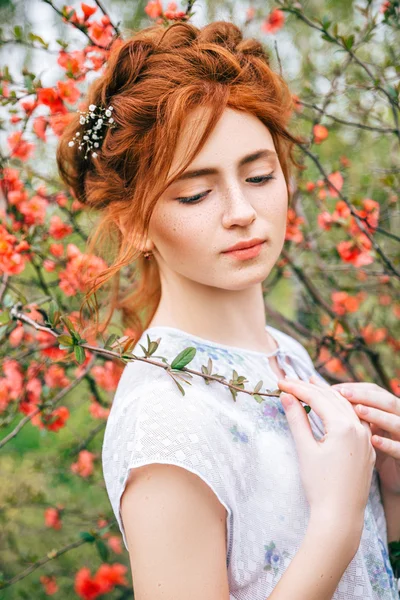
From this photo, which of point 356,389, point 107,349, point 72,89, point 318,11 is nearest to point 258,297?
point 356,389

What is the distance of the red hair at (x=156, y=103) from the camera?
1.12 meters

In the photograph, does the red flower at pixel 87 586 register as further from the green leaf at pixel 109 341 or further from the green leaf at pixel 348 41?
the green leaf at pixel 348 41

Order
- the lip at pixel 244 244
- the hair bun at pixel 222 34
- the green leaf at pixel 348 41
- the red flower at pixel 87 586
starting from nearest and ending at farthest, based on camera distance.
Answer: the lip at pixel 244 244
the hair bun at pixel 222 34
the green leaf at pixel 348 41
the red flower at pixel 87 586

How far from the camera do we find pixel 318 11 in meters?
4.13

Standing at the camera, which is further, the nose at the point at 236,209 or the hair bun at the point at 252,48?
the hair bun at the point at 252,48

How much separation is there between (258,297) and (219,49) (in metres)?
0.55

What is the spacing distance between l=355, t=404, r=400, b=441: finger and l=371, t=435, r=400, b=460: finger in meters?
0.02

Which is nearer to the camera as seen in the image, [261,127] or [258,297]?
[261,127]

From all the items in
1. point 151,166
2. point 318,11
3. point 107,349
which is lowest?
point 107,349

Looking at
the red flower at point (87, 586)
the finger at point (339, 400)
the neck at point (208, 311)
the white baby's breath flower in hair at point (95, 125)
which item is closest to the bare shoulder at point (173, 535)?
the finger at point (339, 400)

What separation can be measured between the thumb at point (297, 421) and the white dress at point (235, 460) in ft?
0.18

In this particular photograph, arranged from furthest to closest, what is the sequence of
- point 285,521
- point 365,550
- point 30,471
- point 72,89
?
point 30,471
point 72,89
point 365,550
point 285,521

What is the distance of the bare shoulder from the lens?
91cm

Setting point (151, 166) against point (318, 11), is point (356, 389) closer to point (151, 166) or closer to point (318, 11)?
point (151, 166)
